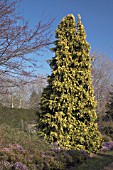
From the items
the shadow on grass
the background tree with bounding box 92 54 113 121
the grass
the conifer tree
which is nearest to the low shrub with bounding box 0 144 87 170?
the grass

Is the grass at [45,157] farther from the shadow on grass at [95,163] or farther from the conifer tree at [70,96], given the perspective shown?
the conifer tree at [70,96]

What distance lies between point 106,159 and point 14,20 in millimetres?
5578

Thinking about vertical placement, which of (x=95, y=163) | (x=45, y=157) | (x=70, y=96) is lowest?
(x=95, y=163)

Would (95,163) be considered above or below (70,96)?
below

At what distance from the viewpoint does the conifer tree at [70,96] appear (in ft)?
27.2

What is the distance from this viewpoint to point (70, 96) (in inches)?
338

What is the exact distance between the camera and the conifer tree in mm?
8289

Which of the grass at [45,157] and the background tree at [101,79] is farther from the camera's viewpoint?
the background tree at [101,79]

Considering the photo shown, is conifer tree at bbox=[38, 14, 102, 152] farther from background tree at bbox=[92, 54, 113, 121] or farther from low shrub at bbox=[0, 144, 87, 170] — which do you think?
background tree at bbox=[92, 54, 113, 121]

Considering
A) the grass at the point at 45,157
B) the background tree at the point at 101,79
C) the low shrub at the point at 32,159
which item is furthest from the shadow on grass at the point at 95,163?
the background tree at the point at 101,79

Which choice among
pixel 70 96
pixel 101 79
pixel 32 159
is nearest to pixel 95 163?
pixel 32 159

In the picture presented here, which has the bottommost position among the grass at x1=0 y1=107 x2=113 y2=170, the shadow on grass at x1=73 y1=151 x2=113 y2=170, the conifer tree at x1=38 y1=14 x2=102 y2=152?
the shadow on grass at x1=73 y1=151 x2=113 y2=170

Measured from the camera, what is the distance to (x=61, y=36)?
29.1ft

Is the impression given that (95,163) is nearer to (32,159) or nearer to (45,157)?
(45,157)
